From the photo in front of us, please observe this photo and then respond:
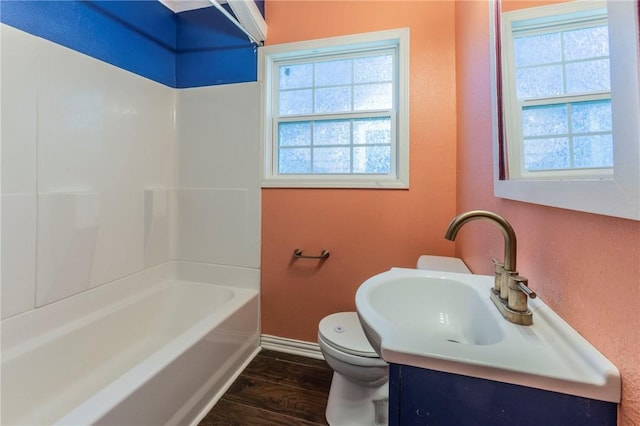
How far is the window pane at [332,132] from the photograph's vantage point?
193cm

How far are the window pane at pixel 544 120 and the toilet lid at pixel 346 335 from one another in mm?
1047

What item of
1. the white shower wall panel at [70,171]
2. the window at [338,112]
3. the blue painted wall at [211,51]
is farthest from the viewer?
the blue painted wall at [211,51]

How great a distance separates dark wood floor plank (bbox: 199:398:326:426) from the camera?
1343 mm

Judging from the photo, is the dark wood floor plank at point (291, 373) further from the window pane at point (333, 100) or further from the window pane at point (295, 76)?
the window pane at point (295, 76)

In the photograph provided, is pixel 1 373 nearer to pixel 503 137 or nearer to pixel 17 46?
pixel 17 46

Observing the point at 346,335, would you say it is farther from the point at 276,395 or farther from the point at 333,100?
the point at 333,100

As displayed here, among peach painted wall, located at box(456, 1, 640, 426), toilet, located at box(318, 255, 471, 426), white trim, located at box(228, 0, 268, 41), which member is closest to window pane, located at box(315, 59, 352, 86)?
white trim, located at box(228, 0, 268, 41)

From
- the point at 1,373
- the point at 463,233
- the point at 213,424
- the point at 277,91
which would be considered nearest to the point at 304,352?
the point at 213,424

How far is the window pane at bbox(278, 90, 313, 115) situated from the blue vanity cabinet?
72.8 inches

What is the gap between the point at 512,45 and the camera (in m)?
0.91

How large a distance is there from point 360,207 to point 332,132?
59 centimetres

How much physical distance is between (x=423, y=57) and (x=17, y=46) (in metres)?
2.09

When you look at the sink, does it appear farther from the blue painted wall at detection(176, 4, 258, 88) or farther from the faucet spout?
the blue painted wall at detection(176, 4, 258, 88)

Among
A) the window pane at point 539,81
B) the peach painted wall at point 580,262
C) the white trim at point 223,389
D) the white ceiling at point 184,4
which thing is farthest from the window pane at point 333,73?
the white trim at point 223,389
